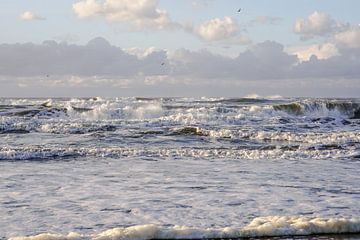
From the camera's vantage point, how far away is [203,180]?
10.1 m

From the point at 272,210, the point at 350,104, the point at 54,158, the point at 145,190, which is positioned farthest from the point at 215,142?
the point at 350,104

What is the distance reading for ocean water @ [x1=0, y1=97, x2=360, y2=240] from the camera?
6535 mm

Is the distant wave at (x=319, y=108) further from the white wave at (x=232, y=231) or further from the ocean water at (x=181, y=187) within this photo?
the white wave at (x=232, y=231)

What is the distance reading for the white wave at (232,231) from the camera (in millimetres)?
6121

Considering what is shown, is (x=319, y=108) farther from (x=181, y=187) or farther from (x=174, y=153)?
(x=181, y=187)

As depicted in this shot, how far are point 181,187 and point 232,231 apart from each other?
3110mm

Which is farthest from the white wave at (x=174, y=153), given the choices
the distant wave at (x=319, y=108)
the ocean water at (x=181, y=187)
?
the distant wave at (x=319, y=108)

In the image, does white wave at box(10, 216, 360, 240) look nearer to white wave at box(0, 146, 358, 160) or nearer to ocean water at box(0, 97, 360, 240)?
ocean water at box(0, 97, 360, 240)

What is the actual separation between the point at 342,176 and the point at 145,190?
4.03 m

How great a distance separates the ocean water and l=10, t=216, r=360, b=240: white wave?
0.4 inches

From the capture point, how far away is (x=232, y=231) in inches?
249

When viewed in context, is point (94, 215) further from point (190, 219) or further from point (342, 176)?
point (342, 176)

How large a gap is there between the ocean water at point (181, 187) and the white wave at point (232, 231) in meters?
0.01

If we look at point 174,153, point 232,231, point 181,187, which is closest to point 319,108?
point 174,153
